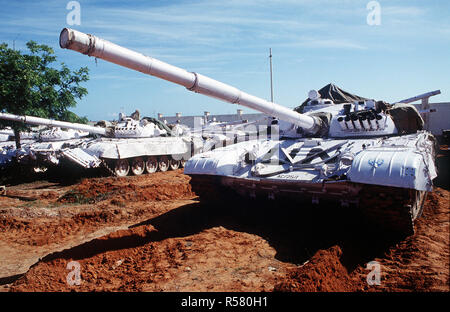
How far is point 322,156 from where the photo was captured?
229 inches

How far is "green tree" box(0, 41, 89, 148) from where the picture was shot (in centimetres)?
1379

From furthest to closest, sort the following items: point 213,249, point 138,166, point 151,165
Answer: point 151,165 → point 138,166 → point 213,249

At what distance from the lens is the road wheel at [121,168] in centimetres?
1273

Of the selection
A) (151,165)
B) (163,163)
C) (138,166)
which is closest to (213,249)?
(138,166)

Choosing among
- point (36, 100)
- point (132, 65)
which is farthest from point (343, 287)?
point (36, 100)

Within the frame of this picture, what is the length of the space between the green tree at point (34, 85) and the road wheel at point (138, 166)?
545 cm

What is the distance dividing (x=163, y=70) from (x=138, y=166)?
9.92m

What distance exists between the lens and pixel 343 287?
3.60 m

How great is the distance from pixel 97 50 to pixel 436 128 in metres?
24.6

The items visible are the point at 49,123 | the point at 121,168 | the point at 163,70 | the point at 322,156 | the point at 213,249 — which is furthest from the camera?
the point at 121,168

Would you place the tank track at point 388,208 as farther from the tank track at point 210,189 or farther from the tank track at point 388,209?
the tank track at point 210,189

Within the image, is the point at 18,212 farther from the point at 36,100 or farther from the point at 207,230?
the point at 36,100

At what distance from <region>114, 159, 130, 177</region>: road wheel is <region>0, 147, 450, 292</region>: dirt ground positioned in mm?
4395

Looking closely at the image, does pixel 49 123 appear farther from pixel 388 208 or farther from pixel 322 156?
pixel 388 208
